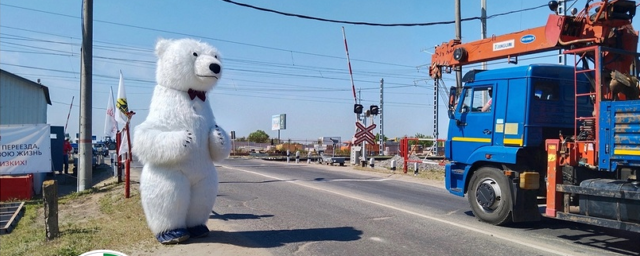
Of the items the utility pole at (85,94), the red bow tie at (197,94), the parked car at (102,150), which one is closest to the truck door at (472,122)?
the red bow tie at (197,94)

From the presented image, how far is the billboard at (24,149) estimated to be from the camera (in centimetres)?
1286

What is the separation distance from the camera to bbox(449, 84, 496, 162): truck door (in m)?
8.80

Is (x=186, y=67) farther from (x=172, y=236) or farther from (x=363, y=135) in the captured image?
(x=363, y=135)

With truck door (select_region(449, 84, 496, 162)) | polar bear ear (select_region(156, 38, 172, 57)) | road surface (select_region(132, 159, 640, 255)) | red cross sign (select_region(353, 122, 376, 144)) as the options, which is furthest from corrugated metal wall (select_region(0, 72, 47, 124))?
truck door (select_region(449, 84, 496, 162))

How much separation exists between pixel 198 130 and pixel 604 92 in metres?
5.72

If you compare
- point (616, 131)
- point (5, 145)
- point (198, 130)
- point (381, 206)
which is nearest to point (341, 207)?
point (381, 206)

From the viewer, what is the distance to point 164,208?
618 centimetres

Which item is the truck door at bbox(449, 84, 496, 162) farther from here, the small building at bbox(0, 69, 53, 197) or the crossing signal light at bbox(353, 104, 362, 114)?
the small building at bbox(0, 69, 53, 197)

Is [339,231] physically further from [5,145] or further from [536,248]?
[5,145]

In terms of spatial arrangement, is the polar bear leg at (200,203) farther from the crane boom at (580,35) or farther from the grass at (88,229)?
the crane boom at (580,35)

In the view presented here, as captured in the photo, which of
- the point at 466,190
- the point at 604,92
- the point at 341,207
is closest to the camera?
the point at 604,92

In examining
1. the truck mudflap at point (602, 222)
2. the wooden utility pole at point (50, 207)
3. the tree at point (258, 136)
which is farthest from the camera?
the tree at point (258, 136)

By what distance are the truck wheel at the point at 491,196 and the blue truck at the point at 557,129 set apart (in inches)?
0.6

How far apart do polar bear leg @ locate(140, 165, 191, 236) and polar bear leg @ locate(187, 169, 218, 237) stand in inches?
5.4
